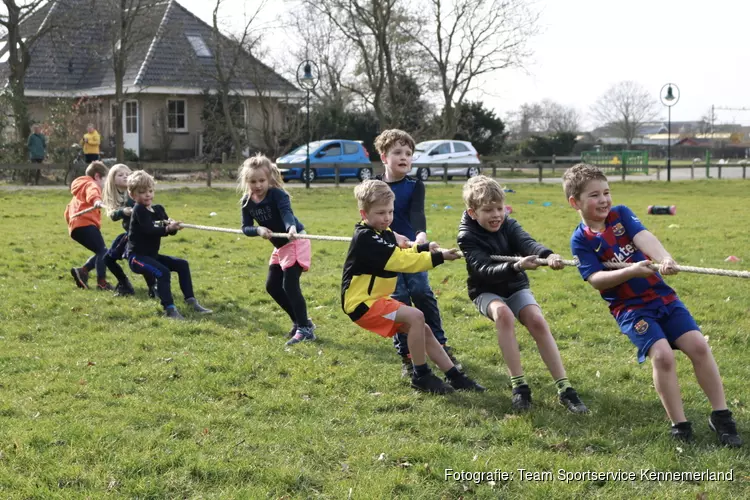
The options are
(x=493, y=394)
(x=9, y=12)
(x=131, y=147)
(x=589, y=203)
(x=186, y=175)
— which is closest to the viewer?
(x=589, y=203)

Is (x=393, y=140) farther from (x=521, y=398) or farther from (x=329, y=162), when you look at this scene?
(x=329, y=162)

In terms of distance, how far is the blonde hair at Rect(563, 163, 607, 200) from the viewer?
17.3 feet

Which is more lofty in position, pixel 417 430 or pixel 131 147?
pixel 131 147

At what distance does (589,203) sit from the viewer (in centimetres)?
527

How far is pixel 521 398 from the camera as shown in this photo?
5.65m

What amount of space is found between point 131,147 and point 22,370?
35685mm

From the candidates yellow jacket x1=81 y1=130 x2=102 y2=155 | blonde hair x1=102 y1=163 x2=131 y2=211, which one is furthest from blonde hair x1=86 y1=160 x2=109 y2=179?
yellow jacket x1=81 y1=130 x2=102 y2=155

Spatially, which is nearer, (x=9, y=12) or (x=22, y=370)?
(x=22, y=370)

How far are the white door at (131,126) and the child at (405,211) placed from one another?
35.6 m

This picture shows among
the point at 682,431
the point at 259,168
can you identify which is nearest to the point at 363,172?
the point at 259,168

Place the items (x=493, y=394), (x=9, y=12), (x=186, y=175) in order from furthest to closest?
(x=186, y=175) < (x=9, y=12) < (x=493, y=394)

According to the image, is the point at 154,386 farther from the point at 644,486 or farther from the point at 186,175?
the point at 186,175

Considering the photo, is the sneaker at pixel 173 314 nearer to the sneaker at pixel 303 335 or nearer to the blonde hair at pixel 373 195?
the sneaker at pixel 303 335

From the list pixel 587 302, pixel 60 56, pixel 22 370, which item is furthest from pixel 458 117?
pixel 22 370
